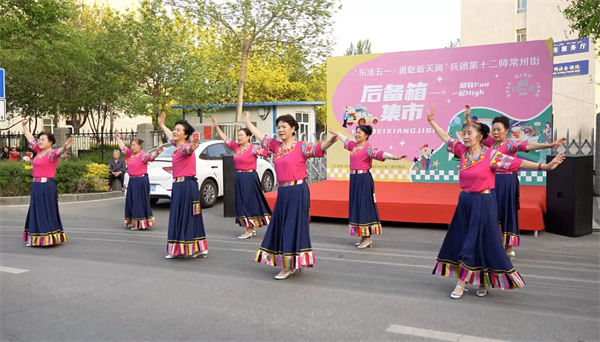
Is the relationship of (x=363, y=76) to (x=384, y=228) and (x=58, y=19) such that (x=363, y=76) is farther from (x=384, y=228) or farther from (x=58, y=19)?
(x=58, y=19)

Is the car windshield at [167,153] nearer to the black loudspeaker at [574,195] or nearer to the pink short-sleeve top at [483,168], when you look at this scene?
the black loudspeaker at [574,195]

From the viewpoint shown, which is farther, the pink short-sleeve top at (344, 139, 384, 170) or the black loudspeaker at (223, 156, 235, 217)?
the black loudspeaker at (223, 156, 235, 217)

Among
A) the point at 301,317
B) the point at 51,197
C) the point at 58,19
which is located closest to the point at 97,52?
the point at 58,19

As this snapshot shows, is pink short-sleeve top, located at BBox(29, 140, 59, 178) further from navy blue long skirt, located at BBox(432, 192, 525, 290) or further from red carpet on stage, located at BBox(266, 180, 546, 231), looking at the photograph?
navy blue long skirt, located at BBox(432, 192, 525, 290)

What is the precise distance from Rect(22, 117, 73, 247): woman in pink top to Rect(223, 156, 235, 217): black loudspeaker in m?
3.52

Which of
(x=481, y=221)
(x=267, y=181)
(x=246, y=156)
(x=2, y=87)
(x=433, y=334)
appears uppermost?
(x=2, y=87)

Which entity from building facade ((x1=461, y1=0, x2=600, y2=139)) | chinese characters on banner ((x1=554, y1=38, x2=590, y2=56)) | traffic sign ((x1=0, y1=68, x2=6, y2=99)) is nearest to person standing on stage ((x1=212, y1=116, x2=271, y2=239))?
traffic sign ((x1=0, y1=68, x2=6, y2=99))

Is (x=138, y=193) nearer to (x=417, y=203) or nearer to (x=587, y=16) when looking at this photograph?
(x=417, y=203)

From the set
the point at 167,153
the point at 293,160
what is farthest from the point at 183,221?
the point at 167,153

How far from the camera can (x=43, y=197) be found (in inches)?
290

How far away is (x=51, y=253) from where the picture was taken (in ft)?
23.5

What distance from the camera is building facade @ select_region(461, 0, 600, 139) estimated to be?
3209 cm

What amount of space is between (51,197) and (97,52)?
15.9 meters

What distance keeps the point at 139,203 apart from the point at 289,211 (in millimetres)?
4202
